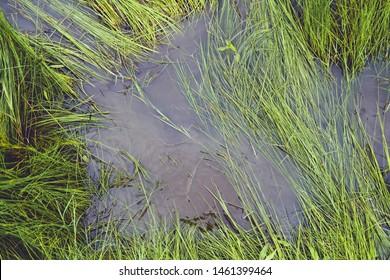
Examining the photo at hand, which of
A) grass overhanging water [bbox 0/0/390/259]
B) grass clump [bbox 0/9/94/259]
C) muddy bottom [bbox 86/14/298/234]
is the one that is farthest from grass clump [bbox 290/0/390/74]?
grass clump [bbox 0/9/94/259]

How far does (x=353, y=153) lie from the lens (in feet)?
6.05

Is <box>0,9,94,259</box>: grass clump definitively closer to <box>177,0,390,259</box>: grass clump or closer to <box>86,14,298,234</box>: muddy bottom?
<box>86,14,298,234</box>: muddy bottom

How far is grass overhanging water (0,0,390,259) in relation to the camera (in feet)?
5.93

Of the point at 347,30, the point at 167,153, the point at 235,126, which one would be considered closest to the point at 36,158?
the point at 167,153

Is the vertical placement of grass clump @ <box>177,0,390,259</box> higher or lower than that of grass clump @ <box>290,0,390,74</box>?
lower

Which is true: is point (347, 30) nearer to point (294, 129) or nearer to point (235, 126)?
point (294, 129)

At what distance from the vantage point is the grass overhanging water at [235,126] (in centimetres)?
181

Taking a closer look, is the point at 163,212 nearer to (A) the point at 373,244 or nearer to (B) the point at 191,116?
(B) the point at 191,116

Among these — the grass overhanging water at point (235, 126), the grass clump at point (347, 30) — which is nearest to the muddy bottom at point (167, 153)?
the grass overhanging water at point (235, 126)

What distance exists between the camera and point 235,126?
1.92 metres

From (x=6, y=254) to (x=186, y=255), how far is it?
80 cm

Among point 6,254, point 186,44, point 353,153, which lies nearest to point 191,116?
point 186,44

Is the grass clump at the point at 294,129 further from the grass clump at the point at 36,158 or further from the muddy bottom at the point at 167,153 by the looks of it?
the grass clump at the point at 36,158

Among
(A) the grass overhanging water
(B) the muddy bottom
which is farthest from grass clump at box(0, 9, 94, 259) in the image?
(B) the muddy bottom
